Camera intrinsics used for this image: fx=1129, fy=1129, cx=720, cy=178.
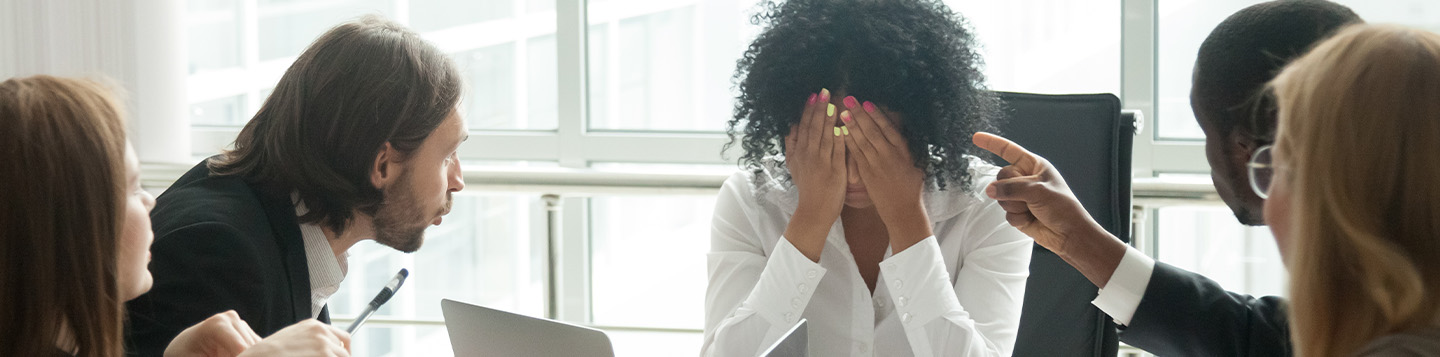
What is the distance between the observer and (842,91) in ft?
5.01

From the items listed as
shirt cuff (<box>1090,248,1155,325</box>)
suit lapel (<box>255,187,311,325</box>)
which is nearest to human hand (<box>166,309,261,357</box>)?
suit lapel (<box>255,187,311,325</box>)

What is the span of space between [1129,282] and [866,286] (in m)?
0.34

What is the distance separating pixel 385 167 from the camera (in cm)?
148

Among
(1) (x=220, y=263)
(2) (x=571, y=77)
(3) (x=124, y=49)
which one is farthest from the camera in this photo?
(2) (x=571, y=77)

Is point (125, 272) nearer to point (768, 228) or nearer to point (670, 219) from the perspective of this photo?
point (768, 228)

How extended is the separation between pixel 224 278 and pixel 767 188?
2.45 ft

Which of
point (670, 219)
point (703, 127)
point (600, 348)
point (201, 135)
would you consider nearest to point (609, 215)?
point (670, 219)

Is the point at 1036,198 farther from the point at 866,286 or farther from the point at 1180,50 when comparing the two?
the point at 1180,50

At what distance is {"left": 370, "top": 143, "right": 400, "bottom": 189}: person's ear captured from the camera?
57.4 inches

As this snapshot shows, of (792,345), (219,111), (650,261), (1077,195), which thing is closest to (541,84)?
(650,261)

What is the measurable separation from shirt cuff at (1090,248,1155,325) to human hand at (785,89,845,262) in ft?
1.18

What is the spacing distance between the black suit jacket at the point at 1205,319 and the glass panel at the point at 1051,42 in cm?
131

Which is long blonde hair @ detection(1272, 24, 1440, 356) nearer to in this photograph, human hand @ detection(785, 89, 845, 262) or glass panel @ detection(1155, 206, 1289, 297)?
human hand @ detection(785, 89, 845, 262)

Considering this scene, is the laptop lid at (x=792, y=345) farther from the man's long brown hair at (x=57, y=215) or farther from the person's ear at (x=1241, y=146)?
the person's ear at (x=1241, y=146)
